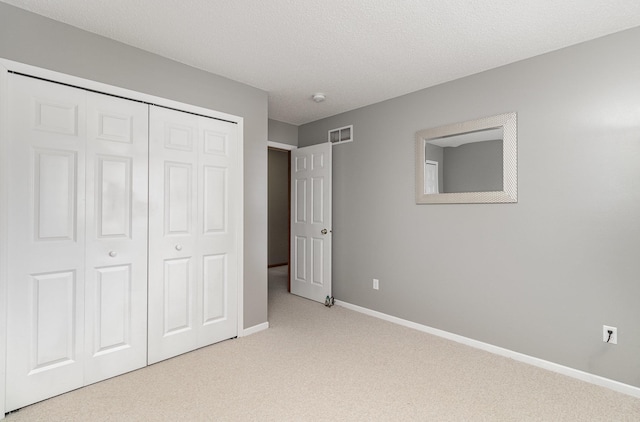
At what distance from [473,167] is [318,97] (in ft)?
5.74

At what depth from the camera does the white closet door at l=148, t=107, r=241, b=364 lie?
249 centimetres

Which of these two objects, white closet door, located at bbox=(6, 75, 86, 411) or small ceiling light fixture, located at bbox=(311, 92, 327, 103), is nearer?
white closet door, located at bbox=(6, 75, 86, 411)

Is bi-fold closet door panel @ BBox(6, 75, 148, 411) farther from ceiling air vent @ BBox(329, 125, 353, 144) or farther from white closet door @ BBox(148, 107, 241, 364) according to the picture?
ceiling air vent @ BBox(329, 125, 353, 144)

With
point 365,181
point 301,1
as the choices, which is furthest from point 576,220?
point 301,1

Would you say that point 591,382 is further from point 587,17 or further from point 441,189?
point 587,17

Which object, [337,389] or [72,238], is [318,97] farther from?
[337,389]

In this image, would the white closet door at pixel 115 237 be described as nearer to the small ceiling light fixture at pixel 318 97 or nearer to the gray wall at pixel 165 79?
the gray wall at pixel 165 79

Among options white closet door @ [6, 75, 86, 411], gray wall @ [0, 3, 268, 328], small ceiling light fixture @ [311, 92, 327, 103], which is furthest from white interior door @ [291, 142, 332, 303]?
white closet door @ [6, 75, 86, 411]

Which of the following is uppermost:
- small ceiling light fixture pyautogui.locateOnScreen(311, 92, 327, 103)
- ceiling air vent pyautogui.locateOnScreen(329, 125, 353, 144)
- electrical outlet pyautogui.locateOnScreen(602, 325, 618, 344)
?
small ceiling light fixture pyautogui.locateOnScreen(311, 92, 327, 103)

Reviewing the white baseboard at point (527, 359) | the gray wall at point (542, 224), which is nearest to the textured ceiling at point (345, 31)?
the gray wall at point (542, 224)

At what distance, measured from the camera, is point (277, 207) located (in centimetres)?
699

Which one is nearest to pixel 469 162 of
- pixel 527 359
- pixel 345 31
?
pixel 345 31

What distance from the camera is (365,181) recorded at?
12.2 feet

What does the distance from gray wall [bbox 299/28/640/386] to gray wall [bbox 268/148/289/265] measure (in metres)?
3.81
